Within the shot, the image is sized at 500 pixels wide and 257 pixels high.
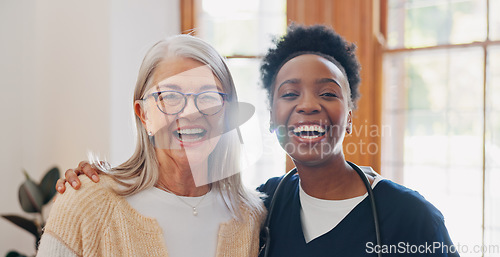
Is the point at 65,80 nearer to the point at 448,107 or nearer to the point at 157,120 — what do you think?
the point at 157,120

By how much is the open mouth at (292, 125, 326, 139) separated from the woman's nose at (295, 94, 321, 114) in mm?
40

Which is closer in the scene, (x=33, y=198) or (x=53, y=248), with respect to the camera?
(x=53, y=248)

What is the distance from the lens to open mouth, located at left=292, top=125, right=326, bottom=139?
3.78 feet

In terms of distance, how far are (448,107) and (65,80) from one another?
224 cm

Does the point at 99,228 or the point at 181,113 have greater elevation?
the point at 181,113

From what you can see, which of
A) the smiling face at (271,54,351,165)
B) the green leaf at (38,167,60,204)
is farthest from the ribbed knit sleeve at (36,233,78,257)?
the green leaf at (38,167,60,204)

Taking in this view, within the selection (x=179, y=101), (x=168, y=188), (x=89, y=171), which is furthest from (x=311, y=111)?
(x=89, y=171)

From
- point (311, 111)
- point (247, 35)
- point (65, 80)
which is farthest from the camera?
point (247, 35)

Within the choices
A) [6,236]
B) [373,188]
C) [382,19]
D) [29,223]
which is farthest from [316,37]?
[6,236]

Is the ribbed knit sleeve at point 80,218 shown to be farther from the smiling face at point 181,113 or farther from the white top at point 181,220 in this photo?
the smiling face at point 181,113

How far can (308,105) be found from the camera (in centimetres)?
115

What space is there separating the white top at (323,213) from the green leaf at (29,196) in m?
1.70

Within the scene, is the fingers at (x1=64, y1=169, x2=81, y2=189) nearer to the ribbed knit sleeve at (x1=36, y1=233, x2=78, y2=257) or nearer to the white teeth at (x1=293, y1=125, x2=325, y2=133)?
the ribbed knit sleeve at (x1=36, y1=233, x2=78, y2=257)

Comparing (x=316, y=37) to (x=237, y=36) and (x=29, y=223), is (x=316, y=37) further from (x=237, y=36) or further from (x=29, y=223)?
(x=29, y=223)
